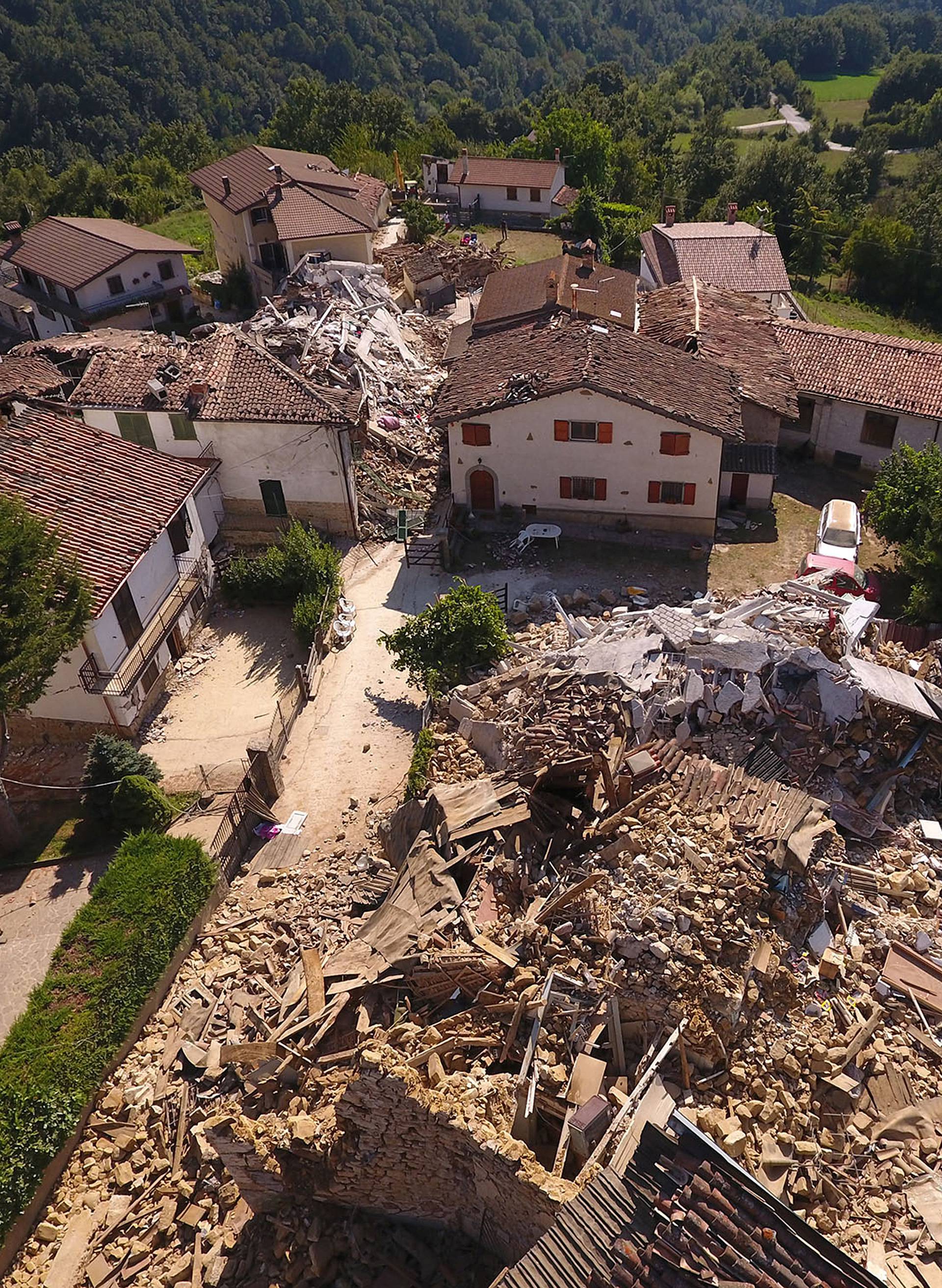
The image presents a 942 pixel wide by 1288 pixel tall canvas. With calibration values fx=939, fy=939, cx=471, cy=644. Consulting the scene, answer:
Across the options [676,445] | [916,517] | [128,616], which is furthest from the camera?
[676,445]

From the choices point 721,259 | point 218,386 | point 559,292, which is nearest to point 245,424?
point 218,386

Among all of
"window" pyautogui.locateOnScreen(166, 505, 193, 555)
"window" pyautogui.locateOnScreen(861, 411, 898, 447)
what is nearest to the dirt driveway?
"window" pyautogui.locateOnScreen(166, 505, 193, 555)

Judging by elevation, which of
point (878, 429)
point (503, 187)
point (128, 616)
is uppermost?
point (128, 616)

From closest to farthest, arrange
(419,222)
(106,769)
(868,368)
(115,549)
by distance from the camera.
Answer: (106,769) → (115,549) → (868,368) → (419,222)

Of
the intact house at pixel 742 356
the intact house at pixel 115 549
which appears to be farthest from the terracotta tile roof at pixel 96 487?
the intact house at pixel 742 356

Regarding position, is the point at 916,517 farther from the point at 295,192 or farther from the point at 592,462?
the point at 295,192

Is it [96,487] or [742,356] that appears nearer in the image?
[96,487]

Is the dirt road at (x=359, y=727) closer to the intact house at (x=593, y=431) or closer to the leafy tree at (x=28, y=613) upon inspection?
the intact house at (x=593, y=431)
